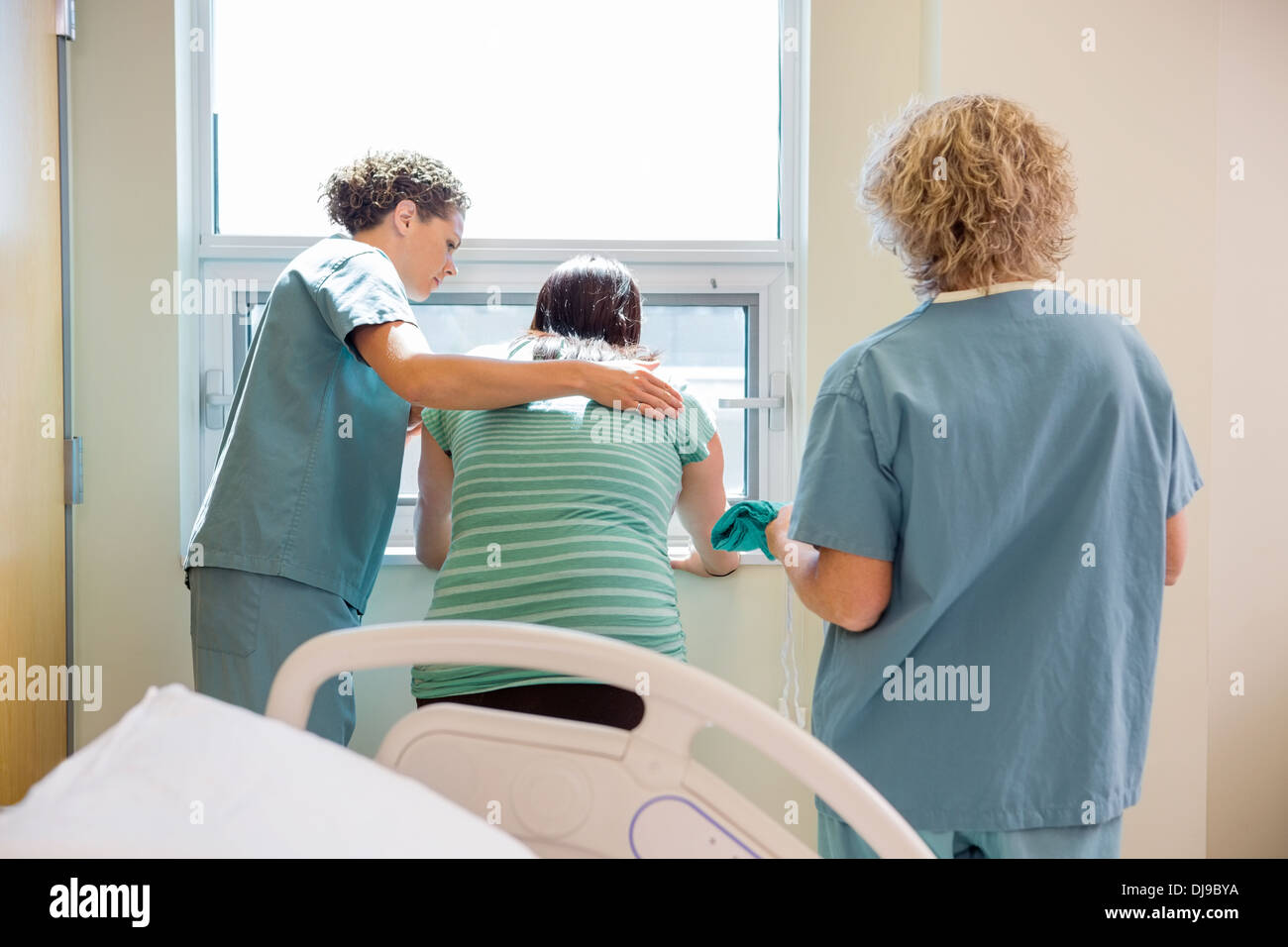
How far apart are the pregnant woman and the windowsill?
448mm

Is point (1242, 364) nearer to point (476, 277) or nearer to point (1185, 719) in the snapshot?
point (1185, 719)

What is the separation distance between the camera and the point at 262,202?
1879 millimetres

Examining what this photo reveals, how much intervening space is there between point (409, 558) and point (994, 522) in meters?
1.11

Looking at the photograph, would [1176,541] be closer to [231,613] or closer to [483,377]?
[483,377]

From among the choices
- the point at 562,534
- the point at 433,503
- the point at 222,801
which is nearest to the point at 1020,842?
the point at 562,534

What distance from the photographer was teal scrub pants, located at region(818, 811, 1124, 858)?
930mm

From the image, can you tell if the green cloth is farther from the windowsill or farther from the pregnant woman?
the windowsill

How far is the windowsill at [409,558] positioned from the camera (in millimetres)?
1751

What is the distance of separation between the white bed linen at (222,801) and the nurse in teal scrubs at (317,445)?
70 centimetres

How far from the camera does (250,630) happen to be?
1.31 metres

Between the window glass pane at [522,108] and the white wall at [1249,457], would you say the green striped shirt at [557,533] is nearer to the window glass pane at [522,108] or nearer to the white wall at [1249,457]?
the window glass pane at [522,108]

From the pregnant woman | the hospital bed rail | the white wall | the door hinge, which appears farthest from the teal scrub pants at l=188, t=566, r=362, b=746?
the white wall

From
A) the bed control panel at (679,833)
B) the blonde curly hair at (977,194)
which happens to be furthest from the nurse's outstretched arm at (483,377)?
the bed control panel at (679,833)
